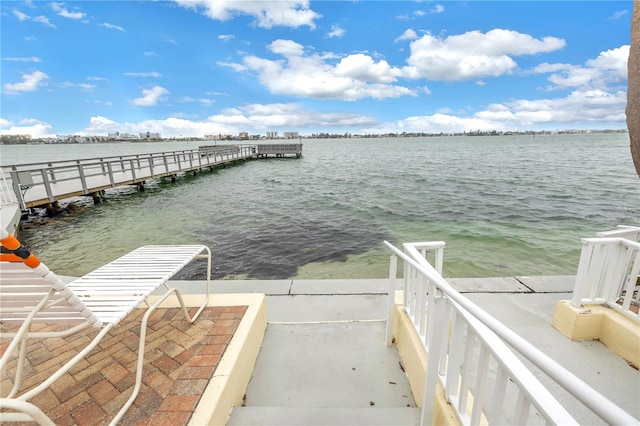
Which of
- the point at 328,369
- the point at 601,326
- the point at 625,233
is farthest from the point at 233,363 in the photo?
the point at 625,233

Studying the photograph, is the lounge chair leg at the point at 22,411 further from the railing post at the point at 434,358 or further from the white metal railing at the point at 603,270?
the white metal railing at the point at 603,270

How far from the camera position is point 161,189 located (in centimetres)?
1602

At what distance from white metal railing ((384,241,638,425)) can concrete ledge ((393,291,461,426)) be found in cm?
4

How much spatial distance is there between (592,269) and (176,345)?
4031 millimetres

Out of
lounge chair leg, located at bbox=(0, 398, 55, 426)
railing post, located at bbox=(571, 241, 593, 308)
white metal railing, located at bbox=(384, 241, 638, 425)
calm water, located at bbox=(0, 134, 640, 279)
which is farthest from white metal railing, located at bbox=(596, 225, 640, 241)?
lounge chair leg, located at bbox=(0, 398, 55, 426)

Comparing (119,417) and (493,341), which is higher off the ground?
(493,341)

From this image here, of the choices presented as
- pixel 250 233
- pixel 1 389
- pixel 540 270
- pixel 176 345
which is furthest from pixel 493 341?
pixel 250 233

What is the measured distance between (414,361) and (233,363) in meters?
1.35

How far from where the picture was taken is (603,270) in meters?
2.96

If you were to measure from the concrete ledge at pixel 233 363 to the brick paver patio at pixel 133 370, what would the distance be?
7 cm

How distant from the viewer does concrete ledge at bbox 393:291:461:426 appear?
66.0 inches

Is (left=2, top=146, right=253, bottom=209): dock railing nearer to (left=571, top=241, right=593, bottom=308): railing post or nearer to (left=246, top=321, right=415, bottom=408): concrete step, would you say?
(left=246, top=321, right=415, bottom=408): concrete step

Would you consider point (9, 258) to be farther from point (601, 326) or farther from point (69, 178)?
point (69, 178)

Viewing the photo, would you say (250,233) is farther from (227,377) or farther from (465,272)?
(227,377)
